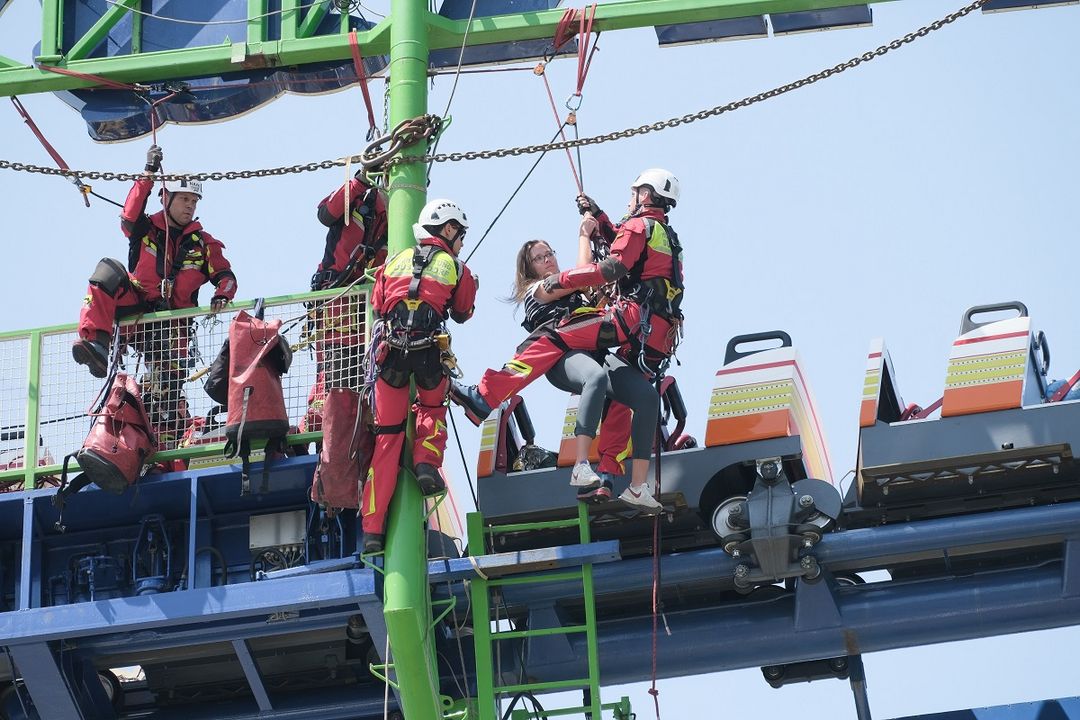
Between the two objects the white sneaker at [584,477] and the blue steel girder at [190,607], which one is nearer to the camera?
the blue steel girder at [190,607]

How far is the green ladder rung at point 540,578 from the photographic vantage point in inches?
577

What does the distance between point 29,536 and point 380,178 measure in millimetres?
3579

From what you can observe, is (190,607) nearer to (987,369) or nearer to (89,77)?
(89,77)

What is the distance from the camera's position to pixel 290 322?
15.0 meters

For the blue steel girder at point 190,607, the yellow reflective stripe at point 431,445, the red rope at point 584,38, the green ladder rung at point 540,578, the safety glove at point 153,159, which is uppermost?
the red rope at point 584,38

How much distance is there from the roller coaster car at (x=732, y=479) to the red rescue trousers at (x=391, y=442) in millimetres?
926

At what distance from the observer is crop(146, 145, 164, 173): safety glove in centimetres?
1584

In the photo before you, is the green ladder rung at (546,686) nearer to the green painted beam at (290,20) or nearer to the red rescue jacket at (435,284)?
the red rescue jacket at (435,284)

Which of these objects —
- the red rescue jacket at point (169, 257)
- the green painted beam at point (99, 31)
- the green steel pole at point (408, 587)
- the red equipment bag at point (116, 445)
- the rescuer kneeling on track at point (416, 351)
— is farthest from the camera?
the green painted beam at point (99, 31)

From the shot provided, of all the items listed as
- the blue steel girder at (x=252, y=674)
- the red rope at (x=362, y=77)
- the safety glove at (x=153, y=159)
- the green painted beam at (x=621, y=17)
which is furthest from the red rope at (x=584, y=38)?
the blue steel girder at (x=252, y=674)

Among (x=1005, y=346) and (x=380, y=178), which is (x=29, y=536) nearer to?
(x=380, y=178)

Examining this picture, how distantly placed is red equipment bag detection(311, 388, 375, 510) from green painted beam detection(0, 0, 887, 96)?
3350mm

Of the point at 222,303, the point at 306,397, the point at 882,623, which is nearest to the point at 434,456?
the point at 306,397

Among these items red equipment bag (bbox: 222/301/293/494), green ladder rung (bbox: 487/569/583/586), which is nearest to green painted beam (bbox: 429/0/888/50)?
red equipment bag (bbox: 222/301/293/494)
